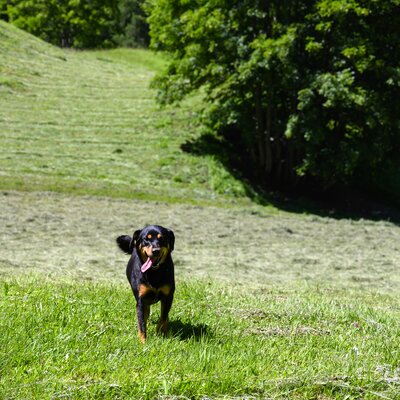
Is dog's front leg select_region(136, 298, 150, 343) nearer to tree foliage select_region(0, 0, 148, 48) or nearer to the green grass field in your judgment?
the green grass field

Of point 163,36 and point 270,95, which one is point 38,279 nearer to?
point 270,95

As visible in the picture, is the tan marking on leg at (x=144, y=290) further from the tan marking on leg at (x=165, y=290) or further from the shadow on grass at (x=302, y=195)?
the shadow on grass at (x=302, y=195)

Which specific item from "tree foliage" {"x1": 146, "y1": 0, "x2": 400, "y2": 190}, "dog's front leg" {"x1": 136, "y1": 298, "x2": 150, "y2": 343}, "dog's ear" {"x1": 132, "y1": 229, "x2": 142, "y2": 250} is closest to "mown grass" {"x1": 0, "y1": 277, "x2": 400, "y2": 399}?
"dog's front leg" {"x1": 136, "y1": 298, "x2": 150, "y2": 343}

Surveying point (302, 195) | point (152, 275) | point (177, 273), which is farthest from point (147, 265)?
point (302, 195)

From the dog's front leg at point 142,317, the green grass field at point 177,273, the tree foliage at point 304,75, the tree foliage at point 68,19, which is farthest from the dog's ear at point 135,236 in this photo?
the tree foliage at point 68,19

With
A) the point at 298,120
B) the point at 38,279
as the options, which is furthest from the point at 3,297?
the point at 298,120

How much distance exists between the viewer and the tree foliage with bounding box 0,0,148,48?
72.7 m

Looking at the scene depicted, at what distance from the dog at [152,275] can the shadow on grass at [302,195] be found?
16.8 meters

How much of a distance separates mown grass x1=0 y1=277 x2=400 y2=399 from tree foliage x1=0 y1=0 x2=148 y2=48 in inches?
2761

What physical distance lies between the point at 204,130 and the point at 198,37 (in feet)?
18.2

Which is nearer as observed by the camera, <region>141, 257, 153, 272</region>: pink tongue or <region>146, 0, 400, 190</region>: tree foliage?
<region>141, 257, 153, 272</region>: pink tongue

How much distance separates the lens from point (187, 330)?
5746 millimetres

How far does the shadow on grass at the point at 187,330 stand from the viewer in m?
5.47

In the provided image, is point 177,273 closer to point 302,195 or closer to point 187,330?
point 187,330
